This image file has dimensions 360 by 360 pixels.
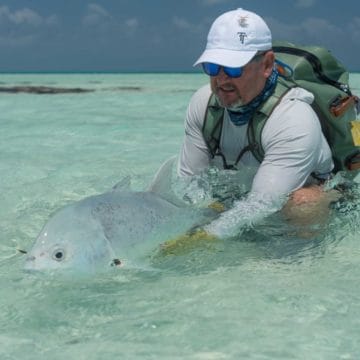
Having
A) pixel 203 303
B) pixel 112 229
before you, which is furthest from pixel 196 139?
pixel 203 303

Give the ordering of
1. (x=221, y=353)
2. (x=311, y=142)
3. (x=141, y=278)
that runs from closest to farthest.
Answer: (x=221, y=353) < (x=141, y=278) < (x=311, y=142)

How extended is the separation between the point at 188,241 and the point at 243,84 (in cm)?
88

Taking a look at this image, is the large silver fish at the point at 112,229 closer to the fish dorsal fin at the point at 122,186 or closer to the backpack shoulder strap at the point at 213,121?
the fish dorsal fin at the point at 122,186

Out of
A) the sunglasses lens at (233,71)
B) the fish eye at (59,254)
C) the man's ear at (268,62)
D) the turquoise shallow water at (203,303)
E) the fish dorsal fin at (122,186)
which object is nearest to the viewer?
the turquoise shallow water at (203,303)

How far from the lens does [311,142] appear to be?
11.0 feet

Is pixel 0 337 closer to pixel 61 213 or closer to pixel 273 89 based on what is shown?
pixel 61 213

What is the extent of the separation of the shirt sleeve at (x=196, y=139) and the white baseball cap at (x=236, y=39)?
403mm

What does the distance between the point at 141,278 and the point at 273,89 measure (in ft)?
4.12

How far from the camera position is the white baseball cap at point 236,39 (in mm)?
3271

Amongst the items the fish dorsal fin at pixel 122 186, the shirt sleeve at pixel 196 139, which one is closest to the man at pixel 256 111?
the shirt sleeve at pixel 196 139

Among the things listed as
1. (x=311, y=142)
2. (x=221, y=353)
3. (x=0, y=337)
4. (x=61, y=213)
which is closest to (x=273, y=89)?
(x=311, y=142)

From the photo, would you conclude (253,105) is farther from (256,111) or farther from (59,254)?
(59,254)

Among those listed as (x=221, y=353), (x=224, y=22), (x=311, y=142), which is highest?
(x=224, y=22)

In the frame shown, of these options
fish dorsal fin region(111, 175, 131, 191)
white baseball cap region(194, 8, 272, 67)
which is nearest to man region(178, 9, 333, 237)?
white baseball cap region(194, 8, 272, 67)
